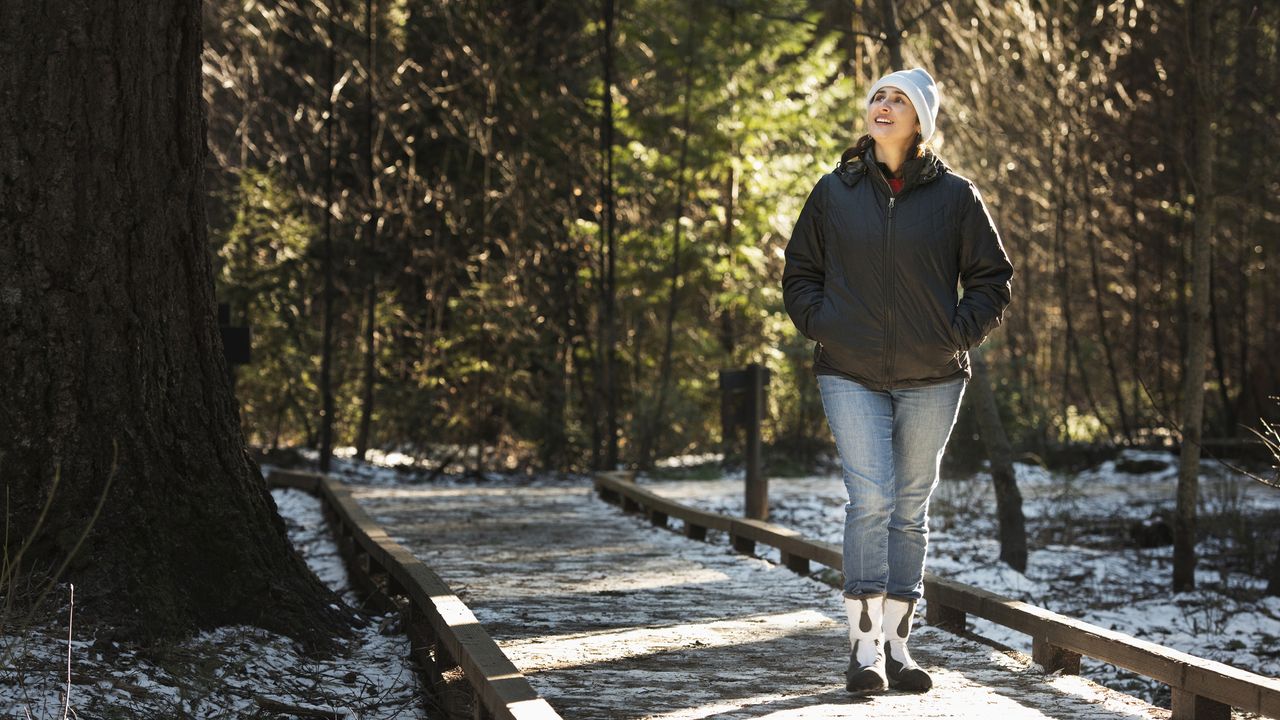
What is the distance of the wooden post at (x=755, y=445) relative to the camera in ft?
35.0

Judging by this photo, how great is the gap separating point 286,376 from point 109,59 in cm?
1252

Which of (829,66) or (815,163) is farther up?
(829,66)

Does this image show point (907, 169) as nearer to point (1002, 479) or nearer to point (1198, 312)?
point (1198, 312)

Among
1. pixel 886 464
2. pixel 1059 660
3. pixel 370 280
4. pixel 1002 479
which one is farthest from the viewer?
pixel 370 280

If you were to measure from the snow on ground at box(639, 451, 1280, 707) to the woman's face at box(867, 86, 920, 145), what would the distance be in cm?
341

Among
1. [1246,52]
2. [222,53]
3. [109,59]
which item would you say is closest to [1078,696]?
[109,59]

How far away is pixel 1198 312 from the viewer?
959cm

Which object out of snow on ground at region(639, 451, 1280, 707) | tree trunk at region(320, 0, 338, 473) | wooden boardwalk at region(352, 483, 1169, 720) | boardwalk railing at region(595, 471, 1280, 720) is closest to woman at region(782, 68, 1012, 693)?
wooden boardwalk at region(352, 483, 1169, 720)

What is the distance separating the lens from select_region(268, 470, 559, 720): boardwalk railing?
4.26 metres

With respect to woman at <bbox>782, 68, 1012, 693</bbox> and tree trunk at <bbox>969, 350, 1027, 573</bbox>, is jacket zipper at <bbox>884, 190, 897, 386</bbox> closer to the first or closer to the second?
woman at <bbox>782, 68, 1012, 693</bbox>

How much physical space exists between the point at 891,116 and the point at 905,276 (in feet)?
1.75

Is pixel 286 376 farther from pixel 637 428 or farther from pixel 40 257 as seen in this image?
pixel 40 257

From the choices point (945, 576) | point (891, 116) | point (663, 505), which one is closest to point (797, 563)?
point (945, 576)

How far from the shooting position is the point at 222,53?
21219 mm
